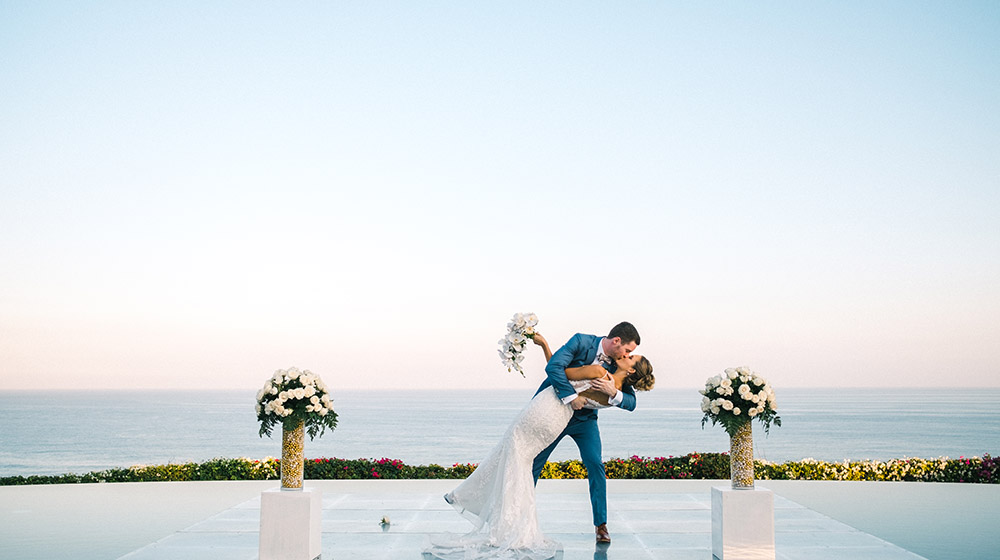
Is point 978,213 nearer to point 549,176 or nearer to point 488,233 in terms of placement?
point 549,176

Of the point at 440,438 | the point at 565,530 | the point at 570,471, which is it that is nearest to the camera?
the point at 565,530

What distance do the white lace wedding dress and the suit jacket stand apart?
4.5 inches

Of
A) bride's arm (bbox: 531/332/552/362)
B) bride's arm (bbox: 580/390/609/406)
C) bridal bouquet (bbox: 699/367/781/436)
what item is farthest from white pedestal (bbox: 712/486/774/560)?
bride's arm (bbox: 531/332/552/362)

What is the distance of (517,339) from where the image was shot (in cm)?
751

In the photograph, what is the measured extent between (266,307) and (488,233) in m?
27.7

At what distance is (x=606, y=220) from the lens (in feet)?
83.6

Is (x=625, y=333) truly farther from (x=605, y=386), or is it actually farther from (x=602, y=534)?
(x=602, y=534)

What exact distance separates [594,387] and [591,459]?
0.80 metres

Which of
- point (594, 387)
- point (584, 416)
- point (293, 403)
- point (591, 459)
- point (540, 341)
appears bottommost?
point (591, 459)

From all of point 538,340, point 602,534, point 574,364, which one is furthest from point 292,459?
point 602,534

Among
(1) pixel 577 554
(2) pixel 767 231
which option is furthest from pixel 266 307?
(1) pixel 577 554

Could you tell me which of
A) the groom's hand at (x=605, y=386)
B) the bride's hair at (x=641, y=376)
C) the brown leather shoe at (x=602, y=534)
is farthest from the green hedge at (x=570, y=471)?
the groom's hand at (x=605, y=386)

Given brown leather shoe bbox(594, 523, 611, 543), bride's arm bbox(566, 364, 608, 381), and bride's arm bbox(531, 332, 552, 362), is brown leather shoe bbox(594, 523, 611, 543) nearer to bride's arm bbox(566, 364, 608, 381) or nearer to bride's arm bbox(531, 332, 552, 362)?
bride's arm bbox(566, 364, 608, 381)

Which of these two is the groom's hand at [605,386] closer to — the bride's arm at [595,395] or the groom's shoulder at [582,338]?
the bride's arm at [595,395]
